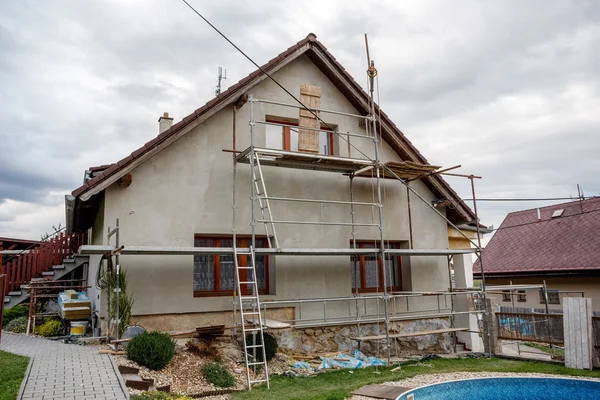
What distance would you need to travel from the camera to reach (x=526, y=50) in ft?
40.5

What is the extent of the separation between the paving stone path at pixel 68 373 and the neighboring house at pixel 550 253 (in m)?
15.6

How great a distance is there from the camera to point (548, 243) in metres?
21.8

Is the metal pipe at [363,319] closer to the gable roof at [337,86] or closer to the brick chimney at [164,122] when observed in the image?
the gable roof at [337,86]

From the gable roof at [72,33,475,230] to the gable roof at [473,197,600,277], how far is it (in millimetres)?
7753

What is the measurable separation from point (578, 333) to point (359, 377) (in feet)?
18.0

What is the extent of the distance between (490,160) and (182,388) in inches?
630

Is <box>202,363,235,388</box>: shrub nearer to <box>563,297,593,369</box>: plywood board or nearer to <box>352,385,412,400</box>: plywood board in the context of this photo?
<box>352,385,412,400</box>: plywood board

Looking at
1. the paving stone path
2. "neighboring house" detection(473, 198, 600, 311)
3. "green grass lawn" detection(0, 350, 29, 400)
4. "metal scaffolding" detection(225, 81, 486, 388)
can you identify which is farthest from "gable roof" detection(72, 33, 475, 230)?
"neighboring house" detection(473, 198, 600, 311)

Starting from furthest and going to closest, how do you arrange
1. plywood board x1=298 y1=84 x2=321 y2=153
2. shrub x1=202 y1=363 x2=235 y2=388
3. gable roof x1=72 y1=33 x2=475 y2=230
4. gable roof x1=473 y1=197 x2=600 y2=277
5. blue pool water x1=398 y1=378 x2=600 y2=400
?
gable roof x1=473 y1=197 x2=600 y2=277, plywood board x1=298 y1=84 x2=321 y2=153, gable roof x1=72 y1=33 x2=475 y2=230, blue pool water x1=398 y1=378 x2=600 y2=400, shrub x1=202 y1=363 x2=235 y2=388

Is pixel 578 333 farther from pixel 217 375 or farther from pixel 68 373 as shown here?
pixel 68 373

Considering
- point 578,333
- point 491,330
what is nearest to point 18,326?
point 491,330

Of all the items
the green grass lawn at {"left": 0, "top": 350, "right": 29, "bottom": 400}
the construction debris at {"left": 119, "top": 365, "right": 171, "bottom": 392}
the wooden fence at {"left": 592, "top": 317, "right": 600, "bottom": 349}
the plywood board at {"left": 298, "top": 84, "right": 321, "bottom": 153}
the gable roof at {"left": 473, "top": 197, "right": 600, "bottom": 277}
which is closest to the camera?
the green grass lawn at {"left": 0, "top": 350, "right": 29, "bottom": 400}

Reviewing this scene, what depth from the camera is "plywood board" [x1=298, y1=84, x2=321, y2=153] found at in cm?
1221

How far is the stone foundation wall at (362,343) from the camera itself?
11664 millimetres
